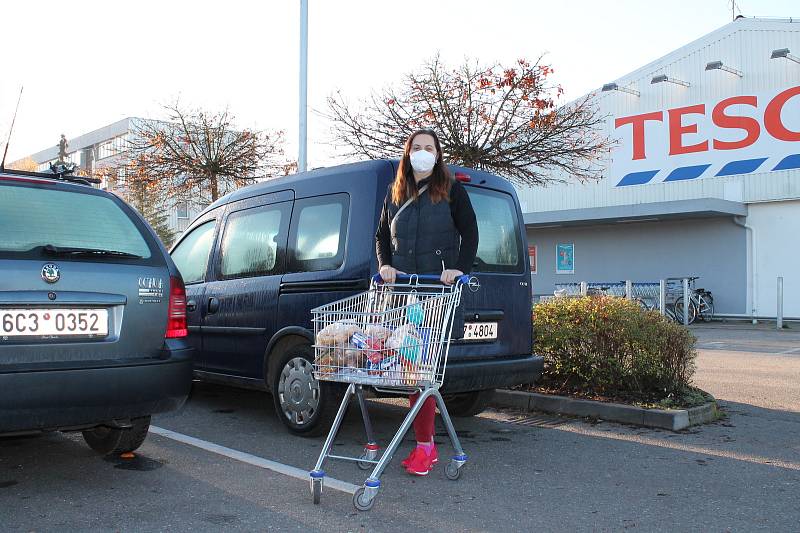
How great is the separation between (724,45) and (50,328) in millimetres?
23044

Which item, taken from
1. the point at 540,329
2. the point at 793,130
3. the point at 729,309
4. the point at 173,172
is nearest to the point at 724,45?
the point at 793,130

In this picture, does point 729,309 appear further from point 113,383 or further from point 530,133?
point 113,383

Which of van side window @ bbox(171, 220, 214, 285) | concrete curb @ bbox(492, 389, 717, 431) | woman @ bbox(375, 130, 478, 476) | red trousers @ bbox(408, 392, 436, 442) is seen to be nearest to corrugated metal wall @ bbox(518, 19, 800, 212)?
concrete curb @ bbox(492, 389, 717, 431)

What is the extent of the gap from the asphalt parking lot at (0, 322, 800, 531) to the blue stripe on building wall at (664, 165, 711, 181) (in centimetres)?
1741

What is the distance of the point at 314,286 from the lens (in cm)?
556

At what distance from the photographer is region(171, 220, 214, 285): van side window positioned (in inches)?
272

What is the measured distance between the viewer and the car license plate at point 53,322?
3.69m

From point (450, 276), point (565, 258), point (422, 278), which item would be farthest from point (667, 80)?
point (450, 276)

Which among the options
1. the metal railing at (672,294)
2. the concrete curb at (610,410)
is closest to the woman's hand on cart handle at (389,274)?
the concrete curb at (610,410)

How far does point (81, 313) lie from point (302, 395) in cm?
198

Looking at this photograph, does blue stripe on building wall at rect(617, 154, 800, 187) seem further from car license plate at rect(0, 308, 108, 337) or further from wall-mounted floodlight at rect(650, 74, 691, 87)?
car license plate at rect(0, 308, 108, 337)

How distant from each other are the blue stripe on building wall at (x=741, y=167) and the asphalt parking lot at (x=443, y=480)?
16763mm

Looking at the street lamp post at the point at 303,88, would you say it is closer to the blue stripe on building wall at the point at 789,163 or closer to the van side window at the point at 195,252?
the van side window at the point at 195,252

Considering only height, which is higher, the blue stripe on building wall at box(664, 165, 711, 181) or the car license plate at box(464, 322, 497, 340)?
the blue stripe on building wall at box(664, 165, 711, 181)
